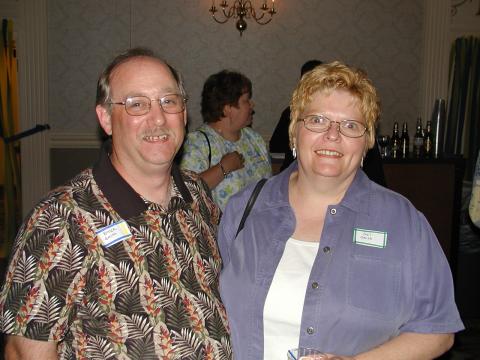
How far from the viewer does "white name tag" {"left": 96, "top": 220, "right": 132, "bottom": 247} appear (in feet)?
4.94

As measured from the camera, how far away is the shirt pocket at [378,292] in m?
1.60

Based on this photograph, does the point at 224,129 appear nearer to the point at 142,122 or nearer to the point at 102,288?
the point at 142,122

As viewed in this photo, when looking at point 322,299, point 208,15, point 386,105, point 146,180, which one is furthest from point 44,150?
point 322,299

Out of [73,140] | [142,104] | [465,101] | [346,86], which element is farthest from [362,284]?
[465,101]

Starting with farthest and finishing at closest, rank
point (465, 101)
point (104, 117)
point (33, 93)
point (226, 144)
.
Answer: point (465, 101)
point (33, 93)
point (226, 144)
point (104, 117)

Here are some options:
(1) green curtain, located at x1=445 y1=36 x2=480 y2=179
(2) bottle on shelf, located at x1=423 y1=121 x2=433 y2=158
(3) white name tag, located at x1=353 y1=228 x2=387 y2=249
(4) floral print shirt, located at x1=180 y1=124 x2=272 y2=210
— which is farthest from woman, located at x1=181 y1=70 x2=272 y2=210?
(1) green curtain, located at x1=445 y1=36 x2=480 y2=179

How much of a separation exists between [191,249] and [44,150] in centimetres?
493

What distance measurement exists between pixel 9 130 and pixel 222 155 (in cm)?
394

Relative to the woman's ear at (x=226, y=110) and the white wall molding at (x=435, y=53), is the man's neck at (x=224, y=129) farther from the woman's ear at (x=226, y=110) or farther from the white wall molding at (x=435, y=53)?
the white wall molding at (x=435, y=53)

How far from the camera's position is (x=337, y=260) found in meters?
1.65

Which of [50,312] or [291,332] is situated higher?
[50,312]

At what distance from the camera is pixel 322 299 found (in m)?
1.62

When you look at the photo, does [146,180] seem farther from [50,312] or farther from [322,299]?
[322,299]

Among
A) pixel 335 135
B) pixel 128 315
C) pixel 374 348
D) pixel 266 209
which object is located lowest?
pixel 374 348
